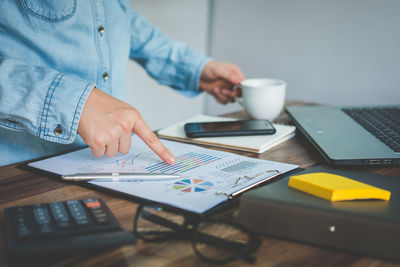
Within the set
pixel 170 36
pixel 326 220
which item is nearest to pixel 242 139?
pixel 326 220

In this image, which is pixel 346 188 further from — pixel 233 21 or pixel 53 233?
pixel 233 21

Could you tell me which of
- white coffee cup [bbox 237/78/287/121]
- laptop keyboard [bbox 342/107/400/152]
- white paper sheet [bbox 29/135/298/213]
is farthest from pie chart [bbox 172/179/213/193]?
white coffee cup [bbox 237/78/287/121]

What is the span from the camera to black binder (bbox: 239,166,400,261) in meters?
0.37

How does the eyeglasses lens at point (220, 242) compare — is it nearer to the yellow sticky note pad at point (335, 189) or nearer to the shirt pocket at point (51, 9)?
the yellow sticky note pad at point (335, 189)

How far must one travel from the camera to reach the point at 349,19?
1.83 meters

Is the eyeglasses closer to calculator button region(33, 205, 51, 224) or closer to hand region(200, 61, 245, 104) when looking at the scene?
calculator button region(33, 205, 51, 224)

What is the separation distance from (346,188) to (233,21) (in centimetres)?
201

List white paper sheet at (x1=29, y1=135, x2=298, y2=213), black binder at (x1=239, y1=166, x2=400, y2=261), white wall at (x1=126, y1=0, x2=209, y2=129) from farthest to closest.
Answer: white wall at (x1=126, y1=0, x2=209, y2=129) → white paper sheet at (x1=29, y1=135, x2=298, y2=213) → black binder at (x1=239, y1=166, x2=400, y2=261)

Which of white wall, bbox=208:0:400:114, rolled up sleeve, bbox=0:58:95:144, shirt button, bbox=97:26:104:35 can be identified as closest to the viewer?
rolled up sleeve, bbox=0:58:95:144

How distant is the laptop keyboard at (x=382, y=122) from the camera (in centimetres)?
71

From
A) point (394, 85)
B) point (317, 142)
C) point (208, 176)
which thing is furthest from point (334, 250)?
point (394, 85)

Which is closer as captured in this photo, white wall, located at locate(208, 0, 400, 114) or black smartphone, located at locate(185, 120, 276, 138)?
black smartphone, located at locate(185, 120, 276, 138)

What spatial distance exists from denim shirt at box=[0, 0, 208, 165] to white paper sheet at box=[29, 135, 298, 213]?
6 centimetres

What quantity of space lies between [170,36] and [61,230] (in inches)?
79.8
